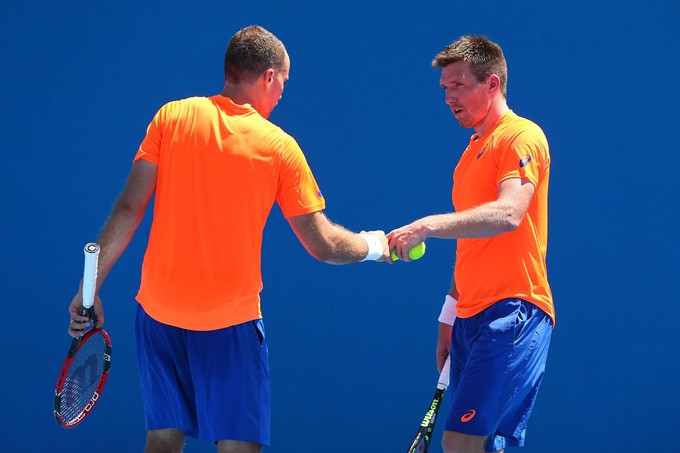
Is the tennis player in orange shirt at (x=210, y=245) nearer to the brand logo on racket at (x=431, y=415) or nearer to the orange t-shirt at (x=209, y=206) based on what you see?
the orange t-shirt at (x=209, y=206)

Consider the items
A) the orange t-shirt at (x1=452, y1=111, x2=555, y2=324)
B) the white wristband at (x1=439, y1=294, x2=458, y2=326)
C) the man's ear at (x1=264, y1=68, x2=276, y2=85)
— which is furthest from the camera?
the white wristband at (x1=439, y1=294, x2=458, y2=326)

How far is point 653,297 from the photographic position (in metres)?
5.57

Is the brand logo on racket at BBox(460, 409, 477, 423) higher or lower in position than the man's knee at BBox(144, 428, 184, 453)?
higher

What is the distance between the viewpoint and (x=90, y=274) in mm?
3385

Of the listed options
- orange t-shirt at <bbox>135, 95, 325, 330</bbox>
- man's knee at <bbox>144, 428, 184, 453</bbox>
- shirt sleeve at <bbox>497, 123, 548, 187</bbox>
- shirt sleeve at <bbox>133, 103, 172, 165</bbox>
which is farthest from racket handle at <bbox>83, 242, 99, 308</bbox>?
shirt sleeve at <bbox>497, 123, 548, 187</bbox>

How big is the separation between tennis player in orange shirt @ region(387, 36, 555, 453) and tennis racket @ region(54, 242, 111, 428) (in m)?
1.17

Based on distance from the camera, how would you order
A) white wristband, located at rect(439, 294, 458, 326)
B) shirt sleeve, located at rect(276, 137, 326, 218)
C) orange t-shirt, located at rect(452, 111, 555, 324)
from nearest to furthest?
1. shirt sleeve, located at rect(276, 137, 326, 218)
2. orange t-shirt, located at rect(452, 111, 555, 324)
3. white wristband, located at rect(439, 294, 458, 326)

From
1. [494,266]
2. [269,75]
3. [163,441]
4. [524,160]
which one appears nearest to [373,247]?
[494,266]

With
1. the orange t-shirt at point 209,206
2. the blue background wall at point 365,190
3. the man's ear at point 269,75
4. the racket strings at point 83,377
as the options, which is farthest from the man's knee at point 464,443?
the blue background wall at point 365,190

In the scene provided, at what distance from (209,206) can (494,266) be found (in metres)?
1.13

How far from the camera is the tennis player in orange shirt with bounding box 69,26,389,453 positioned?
3.48 meters

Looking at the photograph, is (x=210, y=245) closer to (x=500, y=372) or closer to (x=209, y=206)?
(x=209, y=206)

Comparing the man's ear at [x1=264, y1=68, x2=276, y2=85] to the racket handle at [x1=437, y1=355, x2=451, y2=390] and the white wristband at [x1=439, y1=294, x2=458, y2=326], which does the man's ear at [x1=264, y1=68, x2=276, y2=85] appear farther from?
the racket handle at [x1=437, y1=355, x2=451, y2=390]

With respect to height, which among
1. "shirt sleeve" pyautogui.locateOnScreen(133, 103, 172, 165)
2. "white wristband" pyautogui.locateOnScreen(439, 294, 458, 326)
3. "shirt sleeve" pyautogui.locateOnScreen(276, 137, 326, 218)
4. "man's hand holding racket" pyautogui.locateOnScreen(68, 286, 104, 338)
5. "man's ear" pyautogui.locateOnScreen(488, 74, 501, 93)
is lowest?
"man's hand holding racket" pyautogui.locateOnScreen(68, 286, 104, 338)
